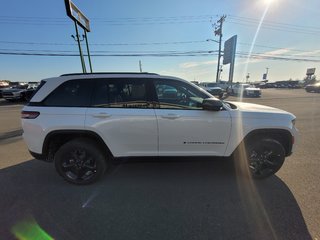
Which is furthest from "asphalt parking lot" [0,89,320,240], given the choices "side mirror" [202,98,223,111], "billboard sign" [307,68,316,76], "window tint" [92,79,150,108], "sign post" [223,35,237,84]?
"billboard sign" [307,68,316,76]

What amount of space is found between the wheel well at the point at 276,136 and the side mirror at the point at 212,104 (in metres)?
0.76

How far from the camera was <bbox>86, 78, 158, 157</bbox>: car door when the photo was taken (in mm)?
3289

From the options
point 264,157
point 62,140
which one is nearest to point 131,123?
point 62,140

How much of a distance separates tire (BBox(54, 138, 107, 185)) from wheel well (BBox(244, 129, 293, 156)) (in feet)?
8.18

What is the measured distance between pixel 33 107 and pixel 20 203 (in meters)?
1.45

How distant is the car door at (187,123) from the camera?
10.9ft

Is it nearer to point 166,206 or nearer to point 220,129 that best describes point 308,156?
point 220,129

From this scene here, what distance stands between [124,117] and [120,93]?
1.38ft

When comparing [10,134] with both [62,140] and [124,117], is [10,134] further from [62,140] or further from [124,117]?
[124,117]

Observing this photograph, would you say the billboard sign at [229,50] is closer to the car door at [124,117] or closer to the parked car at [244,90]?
the parked car at [244,90]

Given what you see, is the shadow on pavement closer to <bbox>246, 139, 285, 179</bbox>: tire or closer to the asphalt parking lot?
the asphalt parking lot

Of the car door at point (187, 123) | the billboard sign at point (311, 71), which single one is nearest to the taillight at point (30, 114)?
the car door at point (187, 123)

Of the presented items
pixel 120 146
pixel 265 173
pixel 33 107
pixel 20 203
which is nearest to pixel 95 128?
pixel 120 146

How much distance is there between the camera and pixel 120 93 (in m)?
3.41
